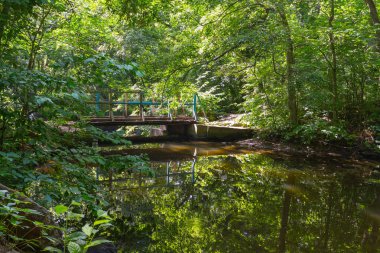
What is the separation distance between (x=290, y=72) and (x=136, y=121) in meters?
5.76

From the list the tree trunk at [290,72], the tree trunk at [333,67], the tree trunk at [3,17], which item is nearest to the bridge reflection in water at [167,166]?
the tree trunk at [3,17]

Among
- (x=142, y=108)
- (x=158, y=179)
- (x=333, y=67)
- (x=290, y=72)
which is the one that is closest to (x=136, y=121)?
(x=142, y=108)

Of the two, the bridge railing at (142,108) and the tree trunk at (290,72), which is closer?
the tree trunk at (290,72)

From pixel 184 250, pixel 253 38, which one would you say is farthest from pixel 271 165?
pixel 184 250

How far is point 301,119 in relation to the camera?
11.1m

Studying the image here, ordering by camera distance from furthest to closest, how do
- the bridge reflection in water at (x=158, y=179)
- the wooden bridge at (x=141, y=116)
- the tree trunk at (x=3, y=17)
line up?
1. the wooden bridge at (x=141, y=116)
2. the bridge reflection in water at (x=158, y=179)
3. the tree trunk at (x=3, y=17)

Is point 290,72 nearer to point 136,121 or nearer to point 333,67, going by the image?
point 333,67

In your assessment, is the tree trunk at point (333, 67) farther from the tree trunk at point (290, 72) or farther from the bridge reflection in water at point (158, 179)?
the bridge reflection in water at point (158, 179)

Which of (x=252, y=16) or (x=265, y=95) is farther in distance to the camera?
(x=265, y=95)

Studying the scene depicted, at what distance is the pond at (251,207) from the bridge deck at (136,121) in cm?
452

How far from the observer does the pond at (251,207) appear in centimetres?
382

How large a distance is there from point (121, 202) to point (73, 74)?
2.68 meters

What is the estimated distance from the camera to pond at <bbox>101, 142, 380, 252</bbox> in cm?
382

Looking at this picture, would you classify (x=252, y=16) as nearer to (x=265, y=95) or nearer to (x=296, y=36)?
(x=296, y=36)
